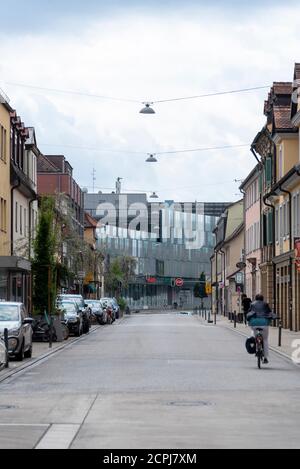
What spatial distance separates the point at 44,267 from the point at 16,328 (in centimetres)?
1462

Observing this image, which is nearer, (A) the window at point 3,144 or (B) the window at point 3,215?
(A) the window at point 3,144

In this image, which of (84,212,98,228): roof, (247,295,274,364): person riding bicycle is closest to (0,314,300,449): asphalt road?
(247,295,274,364): person riding bicycle

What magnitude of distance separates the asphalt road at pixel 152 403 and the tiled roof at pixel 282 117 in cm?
2584

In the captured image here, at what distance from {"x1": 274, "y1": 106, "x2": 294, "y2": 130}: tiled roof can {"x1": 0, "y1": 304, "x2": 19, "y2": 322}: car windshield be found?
90.1 feet

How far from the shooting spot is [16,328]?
91.2 feet

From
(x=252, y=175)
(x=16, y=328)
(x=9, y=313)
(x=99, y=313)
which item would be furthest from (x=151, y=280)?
(x=16, y=328)

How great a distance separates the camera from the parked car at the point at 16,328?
27750 millimetres

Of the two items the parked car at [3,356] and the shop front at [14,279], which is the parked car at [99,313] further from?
the parked car at [3,356]

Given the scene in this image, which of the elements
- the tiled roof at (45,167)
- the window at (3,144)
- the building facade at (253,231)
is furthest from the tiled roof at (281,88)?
the tiled roof at (45,167)

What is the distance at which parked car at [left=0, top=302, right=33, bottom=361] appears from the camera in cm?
2775

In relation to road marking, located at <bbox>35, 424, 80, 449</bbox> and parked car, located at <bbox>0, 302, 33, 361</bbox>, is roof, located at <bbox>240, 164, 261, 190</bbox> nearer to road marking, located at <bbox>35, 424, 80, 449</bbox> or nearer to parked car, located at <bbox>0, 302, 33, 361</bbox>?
parked car, located at <bbox>0, 302, 33, 361</bbox>
